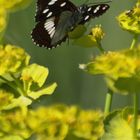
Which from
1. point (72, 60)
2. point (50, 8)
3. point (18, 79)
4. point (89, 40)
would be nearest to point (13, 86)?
point (18, 79)

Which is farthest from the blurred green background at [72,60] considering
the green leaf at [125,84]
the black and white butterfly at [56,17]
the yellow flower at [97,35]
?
the green leaf at [125,84]

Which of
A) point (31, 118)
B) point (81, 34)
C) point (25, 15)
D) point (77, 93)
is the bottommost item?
point (77, 93)

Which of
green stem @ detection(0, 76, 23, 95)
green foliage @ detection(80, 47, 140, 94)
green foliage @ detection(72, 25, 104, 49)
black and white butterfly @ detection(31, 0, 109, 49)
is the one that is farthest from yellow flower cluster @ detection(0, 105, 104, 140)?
black and white butterfly @ detection(31, 0, 109, 49)

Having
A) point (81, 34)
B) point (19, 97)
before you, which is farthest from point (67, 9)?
point (19, 97)

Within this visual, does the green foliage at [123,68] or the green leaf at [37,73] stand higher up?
the green foliage at [123,68]

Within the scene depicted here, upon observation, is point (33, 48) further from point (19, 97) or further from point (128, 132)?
point (128, 132)

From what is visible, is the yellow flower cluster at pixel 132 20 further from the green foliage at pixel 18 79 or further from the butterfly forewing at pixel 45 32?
the butterfly forewing at pixel 45 32

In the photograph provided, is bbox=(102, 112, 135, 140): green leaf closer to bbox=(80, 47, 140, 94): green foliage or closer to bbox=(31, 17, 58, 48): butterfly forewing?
bbox=(80, 47, 140, 94): green foliage
